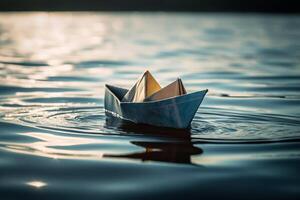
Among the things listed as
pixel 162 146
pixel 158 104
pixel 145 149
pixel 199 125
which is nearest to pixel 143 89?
pixel 158 104

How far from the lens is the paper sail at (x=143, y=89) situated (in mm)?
14867

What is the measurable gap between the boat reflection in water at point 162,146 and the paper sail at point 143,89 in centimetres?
→ 68

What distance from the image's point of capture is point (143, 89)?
48.7 ft

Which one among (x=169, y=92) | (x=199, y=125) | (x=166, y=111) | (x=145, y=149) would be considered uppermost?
(x=169, y=92)

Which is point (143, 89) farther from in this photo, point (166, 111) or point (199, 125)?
point (199, 125)

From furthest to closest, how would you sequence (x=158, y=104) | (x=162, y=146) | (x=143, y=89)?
(x=143, y=89)
(x=158, y=104)
(x=162, y=146)

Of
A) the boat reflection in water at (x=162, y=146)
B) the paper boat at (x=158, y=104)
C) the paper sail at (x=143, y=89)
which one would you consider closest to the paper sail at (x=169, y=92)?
the paper boat at (x=158, y=104)

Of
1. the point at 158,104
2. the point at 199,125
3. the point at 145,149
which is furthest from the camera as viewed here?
the point at 199,125

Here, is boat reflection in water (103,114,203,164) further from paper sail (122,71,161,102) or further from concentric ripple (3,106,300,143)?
paper sail (122,71,161,102)

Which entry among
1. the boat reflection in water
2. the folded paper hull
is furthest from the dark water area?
the folded paper hull

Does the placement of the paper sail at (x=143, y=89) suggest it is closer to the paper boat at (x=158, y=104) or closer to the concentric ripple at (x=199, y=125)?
the paper boat at (x=158, y=104)

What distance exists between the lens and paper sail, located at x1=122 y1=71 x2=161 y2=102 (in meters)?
14.9

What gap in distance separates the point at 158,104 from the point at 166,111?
278mm

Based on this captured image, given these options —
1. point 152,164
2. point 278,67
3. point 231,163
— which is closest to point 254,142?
point 231,163
